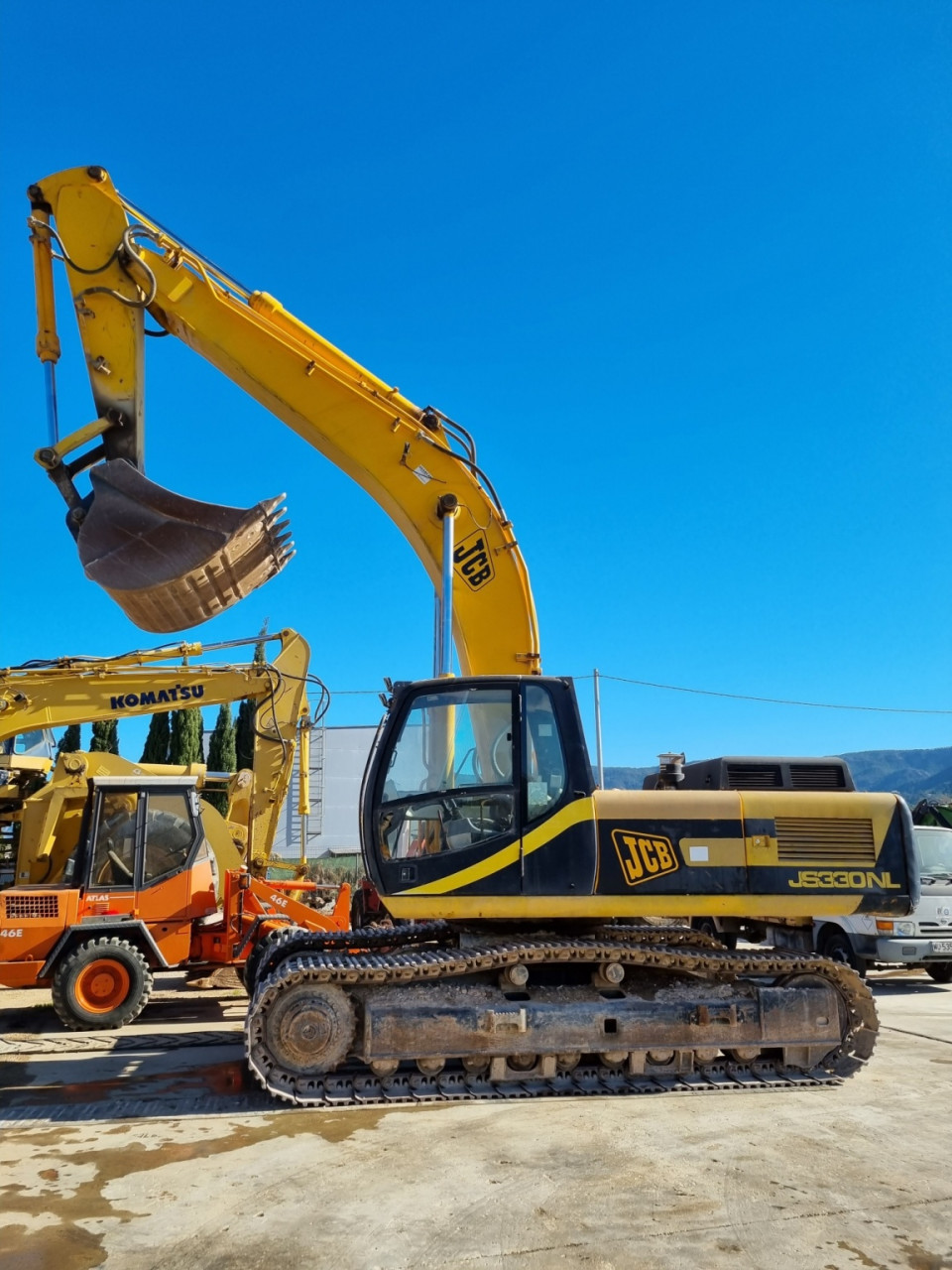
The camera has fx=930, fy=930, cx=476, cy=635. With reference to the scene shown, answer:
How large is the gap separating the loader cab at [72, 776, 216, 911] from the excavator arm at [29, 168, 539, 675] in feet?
7.64

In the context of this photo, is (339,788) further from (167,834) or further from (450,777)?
(450,777)

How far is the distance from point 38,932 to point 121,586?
346 centimetres

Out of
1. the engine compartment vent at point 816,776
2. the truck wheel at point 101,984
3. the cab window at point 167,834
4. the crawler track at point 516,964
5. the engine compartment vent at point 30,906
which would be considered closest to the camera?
the crawler track at point 516,964

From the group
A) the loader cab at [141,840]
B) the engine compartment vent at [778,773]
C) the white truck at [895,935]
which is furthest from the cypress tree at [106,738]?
the engine compartment vent at [778,773]

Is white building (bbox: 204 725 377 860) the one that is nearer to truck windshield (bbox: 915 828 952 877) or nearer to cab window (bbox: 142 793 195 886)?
truck windshield (bbox: 915 828 952 877)

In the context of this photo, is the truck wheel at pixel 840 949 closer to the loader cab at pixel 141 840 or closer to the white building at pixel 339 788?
the loader cab at pixel 141 840

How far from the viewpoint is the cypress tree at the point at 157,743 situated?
1331 inches

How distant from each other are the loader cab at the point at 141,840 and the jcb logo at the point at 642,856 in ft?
16.6

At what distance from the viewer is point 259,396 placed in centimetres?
789

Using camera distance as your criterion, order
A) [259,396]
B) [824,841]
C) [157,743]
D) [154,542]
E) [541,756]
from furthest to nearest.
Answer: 1. [157,743]
2. [259,396]
3. [154,542]
4. [824,841]
5. [541,756]

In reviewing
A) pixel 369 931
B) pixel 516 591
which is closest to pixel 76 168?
pixel 516 591

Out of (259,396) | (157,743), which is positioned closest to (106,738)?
(157,743)

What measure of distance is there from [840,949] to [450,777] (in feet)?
23.6

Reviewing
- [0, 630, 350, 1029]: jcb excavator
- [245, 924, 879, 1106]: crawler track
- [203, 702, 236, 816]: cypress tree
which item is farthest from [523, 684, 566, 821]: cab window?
[203, 702, 236, 816]: cypress tree
